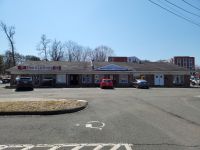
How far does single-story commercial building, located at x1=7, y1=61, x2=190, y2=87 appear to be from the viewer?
54438mm

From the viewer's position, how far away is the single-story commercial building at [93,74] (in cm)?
5444

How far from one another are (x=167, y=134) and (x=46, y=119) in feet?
17.9

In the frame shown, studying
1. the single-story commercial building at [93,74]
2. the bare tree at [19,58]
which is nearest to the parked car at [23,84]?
the single-story commercial building at [93,74]

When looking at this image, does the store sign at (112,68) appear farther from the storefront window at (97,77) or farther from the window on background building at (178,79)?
the window on background building at (178,79)

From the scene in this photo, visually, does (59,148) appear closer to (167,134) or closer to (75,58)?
(167,134)

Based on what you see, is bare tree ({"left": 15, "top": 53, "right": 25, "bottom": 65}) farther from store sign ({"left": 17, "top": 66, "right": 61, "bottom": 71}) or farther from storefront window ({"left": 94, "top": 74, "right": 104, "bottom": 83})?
storefront window ({"left": 94, "top": 74, "right": 104, "bottom": 83})

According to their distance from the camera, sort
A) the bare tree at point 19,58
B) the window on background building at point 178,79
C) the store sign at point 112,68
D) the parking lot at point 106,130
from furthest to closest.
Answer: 1. the bare tree at point 19,58
2. the window on background building at point 178,79
3. the store sign at point 112,68
4. the parking lot at point 106,130

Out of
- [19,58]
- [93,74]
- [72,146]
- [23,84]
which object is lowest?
[72,146]

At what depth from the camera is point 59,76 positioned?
181ft

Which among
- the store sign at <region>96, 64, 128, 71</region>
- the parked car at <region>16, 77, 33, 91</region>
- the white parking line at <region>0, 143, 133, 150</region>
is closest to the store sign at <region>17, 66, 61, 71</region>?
the store sign at <region>96, 64, 128, 71</region>

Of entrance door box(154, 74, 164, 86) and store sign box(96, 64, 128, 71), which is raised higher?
store sign box(96, 64, 128, 71)

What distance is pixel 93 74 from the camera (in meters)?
55.8

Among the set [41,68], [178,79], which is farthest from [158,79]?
[41,68]

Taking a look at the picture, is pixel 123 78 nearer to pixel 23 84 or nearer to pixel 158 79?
pixel 158 79
